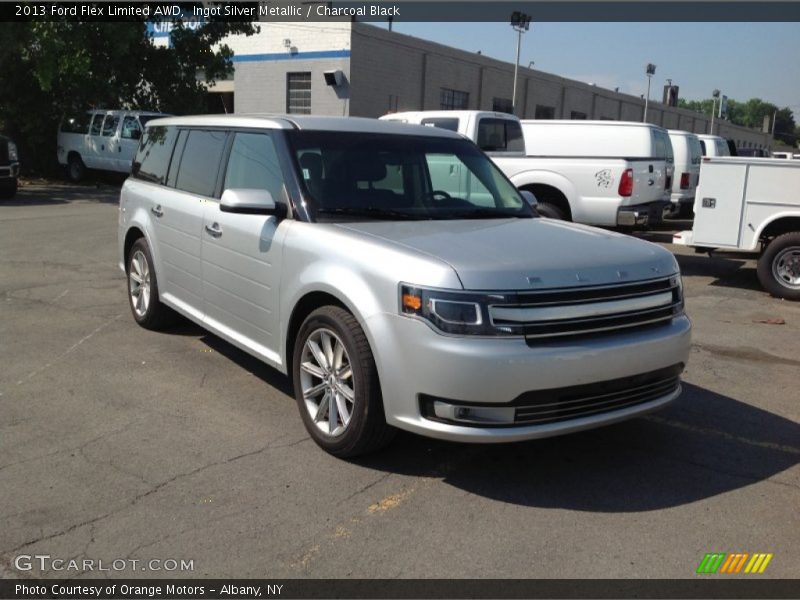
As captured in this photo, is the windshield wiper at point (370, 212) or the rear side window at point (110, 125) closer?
the windshield wiper at point (370, 212)

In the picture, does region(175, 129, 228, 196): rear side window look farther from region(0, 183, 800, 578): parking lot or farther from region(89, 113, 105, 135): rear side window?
region(89, 113, 105, 135): rear side window

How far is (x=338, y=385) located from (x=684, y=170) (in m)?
15.3

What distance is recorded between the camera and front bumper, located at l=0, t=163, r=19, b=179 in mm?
17812

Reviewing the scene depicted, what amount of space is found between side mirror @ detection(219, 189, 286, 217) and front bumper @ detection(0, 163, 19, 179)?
51.3 feet

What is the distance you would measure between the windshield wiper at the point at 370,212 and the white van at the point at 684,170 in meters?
13.0

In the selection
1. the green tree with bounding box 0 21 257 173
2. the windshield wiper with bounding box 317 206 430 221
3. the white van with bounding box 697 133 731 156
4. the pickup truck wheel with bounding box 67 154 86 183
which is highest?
the green tree with bounding box 0 21 257 173

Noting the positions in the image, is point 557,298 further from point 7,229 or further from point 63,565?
point 7,229

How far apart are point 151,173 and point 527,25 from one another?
32.6 metres

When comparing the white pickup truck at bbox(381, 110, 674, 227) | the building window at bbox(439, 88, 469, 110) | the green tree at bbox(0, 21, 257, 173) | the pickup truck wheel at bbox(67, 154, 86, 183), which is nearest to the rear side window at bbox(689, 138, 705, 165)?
the white pickup truck at bbox(381, 110, 674, 227)

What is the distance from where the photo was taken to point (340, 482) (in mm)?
4004

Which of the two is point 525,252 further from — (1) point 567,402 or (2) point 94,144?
(2) point 94,144

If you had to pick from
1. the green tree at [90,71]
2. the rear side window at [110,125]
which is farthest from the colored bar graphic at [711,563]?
the rear side window at [110,125]

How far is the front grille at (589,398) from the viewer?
3738mm

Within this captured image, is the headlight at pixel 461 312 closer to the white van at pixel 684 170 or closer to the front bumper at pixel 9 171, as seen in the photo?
A: the white van at pixel 684 170
